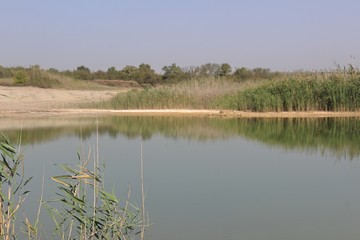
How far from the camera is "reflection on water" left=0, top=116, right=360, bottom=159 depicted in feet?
29.8

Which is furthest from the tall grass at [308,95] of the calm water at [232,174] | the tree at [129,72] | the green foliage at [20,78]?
the tree at [129,72]

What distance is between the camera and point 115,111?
17.3 meters

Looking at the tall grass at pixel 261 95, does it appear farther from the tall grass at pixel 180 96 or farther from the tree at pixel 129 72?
the tree at pixel 129 72

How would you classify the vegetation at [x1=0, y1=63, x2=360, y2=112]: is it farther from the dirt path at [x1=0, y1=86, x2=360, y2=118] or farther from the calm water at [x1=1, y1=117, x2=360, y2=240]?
the calm water at [x1=1, y1=117, x2=360, y2=240]

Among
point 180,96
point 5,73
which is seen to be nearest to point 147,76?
point 5,73

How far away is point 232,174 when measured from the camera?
625 cm

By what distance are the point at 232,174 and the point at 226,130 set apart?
17.1ft

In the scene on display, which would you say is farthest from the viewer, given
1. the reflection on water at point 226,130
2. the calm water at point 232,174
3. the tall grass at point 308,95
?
the tall grass at point 308,95

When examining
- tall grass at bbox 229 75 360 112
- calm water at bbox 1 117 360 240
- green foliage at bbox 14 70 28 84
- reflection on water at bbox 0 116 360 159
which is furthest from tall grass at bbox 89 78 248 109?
green foliage at bbox 14 70 28 84

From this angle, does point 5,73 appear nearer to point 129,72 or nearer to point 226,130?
point 129,72

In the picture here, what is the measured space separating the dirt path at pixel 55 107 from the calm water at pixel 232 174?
11.5ft

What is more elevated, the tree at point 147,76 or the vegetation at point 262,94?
the tree at point 147,76

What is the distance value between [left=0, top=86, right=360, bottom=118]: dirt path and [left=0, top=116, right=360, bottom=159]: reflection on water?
1.37 meters

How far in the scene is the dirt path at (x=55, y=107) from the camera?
15398mm
